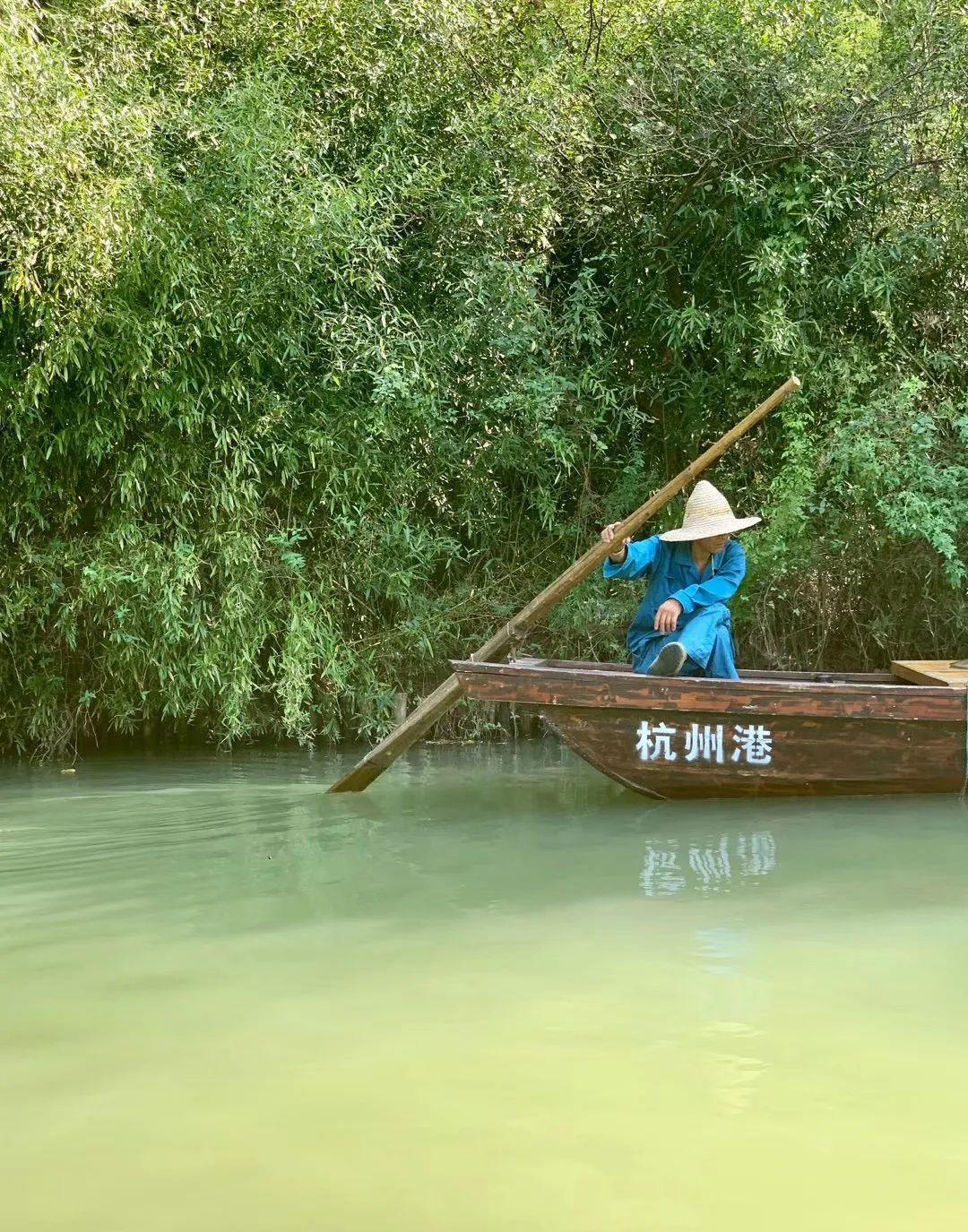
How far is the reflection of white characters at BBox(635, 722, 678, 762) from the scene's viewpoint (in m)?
5.54

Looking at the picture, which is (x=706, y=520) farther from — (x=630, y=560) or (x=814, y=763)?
(x=814, y=763)

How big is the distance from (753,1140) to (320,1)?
595 cm

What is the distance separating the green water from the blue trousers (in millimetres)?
681

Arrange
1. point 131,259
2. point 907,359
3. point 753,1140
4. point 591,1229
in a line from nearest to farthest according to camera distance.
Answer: point 591,1229, point 753,1140, point 131,259, point 907,359

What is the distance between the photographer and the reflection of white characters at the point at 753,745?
5.59 meters

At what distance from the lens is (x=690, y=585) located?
573 cm

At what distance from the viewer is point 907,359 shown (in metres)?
7.20

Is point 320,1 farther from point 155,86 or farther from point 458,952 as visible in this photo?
point 458,952

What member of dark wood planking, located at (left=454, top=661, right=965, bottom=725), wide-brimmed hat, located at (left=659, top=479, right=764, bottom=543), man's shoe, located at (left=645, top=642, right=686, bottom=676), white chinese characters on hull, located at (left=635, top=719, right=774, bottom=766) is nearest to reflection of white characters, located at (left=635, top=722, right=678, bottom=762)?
white chinese characters on hull, located at (left=635, top=719, right=774, bottom=766)

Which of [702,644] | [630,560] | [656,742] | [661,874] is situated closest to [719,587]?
[702,644]

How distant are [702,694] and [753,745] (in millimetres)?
341

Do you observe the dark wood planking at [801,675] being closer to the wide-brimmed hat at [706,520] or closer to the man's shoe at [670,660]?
the man's shoe at [670,660]

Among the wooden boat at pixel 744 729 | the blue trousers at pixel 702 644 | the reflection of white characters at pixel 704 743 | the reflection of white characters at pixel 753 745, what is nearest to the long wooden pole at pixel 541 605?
the wooden boat at pixel 744 729

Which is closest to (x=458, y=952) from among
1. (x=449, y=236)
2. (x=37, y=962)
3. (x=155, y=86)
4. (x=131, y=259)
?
(x=37, y=962)
